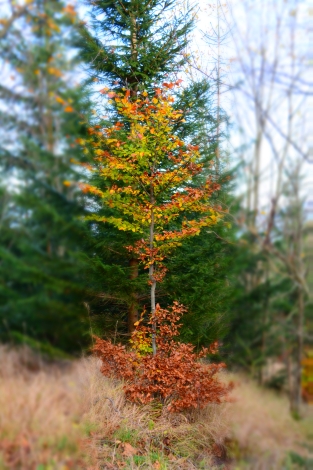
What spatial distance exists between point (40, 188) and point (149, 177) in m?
3.53

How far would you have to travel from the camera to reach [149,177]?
16.8 feet

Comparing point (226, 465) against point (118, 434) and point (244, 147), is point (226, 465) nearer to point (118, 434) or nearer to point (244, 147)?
point (118, 434)

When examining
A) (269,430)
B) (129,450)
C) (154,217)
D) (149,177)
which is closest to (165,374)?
(129,450)

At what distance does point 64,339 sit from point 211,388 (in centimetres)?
300

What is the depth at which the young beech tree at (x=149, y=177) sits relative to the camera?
4.92 m

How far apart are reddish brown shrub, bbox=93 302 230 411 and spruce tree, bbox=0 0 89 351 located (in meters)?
2.76

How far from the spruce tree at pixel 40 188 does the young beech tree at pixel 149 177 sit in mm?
2926

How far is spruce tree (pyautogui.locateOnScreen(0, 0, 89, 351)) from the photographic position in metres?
1.60

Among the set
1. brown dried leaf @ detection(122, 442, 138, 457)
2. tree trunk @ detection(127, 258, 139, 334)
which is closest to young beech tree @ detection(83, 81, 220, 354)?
tree trunk @ detection(127, 258, 139, 334)

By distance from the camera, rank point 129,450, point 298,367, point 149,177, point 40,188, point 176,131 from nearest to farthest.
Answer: point 298,367, point 40,188, point 129,450, point 149,177, point 176,131

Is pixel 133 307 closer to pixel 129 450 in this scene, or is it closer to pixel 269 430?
pixel 129 450

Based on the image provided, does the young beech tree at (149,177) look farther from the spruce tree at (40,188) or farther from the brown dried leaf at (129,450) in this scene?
the spruce tree at (40,188)

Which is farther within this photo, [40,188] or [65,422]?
[65,422]

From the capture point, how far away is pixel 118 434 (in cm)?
390
